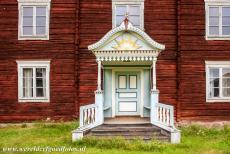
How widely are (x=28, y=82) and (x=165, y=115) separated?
24.3ft

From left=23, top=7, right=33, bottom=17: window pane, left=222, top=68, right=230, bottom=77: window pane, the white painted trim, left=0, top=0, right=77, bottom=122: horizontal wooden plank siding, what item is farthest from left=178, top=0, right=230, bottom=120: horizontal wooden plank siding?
left=23, top=7, right=33, bottom=17: window pane

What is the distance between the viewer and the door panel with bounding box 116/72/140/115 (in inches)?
762

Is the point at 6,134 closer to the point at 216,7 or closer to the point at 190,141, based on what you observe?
the point at 190,141

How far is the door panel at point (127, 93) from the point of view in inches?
762

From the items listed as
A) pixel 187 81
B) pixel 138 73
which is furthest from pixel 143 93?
pixel 187 81

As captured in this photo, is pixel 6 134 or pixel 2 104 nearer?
pixel 6 134

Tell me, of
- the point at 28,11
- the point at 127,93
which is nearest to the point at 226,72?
the point at 127,93

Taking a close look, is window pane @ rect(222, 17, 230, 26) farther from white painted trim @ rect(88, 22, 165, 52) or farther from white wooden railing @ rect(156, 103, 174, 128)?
white wooden railing @ rect(156, 103, 174, 128)

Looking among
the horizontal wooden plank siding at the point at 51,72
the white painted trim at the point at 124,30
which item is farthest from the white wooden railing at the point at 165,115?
the horizontal wooden plank siding at the point at 51,72

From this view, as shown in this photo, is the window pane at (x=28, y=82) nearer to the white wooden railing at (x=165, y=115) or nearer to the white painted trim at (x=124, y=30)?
the white painted trim at (x=124, y=30)

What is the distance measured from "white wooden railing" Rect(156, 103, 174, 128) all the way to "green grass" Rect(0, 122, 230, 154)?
0.89 metres

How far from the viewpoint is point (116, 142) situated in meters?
13.8

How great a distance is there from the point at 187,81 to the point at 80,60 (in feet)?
17.7

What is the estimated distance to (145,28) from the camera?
66.7 feet
